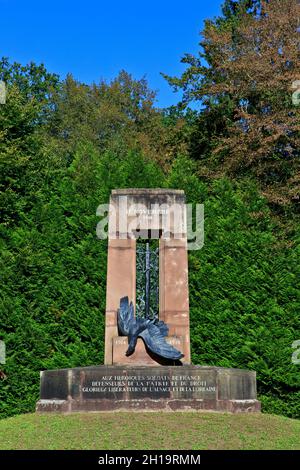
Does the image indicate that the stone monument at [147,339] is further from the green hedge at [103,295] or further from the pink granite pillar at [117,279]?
the green hedge at [103,295]

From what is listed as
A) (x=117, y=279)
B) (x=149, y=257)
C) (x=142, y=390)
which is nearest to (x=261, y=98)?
(x=149, y=257)

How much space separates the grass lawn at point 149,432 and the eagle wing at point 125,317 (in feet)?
5.97

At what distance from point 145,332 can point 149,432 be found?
9.13 ft

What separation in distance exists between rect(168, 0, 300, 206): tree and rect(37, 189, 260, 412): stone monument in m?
4.53

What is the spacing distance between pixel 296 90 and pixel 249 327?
267 inches

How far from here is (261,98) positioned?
17.3 meters

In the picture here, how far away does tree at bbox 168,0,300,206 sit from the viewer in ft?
52.9

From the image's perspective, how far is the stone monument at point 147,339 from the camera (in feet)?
31.2

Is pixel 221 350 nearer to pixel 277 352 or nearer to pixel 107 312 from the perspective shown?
pixel 277 352

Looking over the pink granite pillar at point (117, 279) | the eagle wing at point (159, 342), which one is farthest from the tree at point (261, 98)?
the eagle wing at point (159, 342)

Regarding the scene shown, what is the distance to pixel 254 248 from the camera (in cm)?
1321

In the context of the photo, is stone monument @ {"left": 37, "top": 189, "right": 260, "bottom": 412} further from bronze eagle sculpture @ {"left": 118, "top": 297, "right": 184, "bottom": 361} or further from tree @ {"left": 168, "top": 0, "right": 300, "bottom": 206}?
tree @ {"left": 168, "top": 0, "right": 300, "bottom": 206}

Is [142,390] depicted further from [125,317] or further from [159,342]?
[125,317]

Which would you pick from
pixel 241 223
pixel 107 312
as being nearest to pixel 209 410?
pixel 107 312
